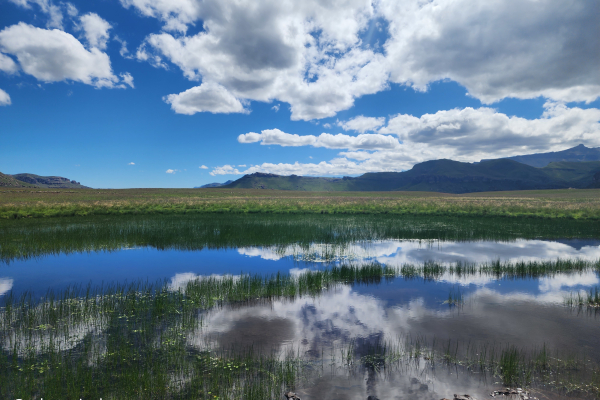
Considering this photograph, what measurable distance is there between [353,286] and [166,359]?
25.8ft

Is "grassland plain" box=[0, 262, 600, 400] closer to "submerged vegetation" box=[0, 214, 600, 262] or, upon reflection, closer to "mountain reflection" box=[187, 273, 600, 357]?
"mountain reflection" box=[187, 273, 600, 357]

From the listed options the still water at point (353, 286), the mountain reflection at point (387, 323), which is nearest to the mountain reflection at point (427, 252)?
the still water at point (353, 286)

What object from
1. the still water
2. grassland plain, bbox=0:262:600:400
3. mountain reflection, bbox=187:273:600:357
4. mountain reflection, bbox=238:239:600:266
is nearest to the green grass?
the still water

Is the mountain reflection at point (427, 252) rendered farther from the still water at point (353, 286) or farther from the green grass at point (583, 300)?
the green grass at point (583, 300)

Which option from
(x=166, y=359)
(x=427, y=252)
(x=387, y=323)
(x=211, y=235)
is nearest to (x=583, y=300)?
(x=387, y=323)

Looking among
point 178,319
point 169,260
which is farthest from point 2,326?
point 169,260

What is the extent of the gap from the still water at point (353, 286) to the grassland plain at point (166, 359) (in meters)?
0.37

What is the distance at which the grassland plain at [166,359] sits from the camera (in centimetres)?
542

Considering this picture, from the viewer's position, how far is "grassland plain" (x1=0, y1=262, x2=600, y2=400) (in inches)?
213

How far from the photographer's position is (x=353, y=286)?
12.1 metres

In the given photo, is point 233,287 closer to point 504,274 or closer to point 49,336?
point 49,336

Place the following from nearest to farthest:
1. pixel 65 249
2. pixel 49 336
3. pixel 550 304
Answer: pixel 49 336 < pixel 550 304 < pixel 65 249

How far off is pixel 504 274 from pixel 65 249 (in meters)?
25.6

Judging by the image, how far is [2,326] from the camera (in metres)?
7.80
